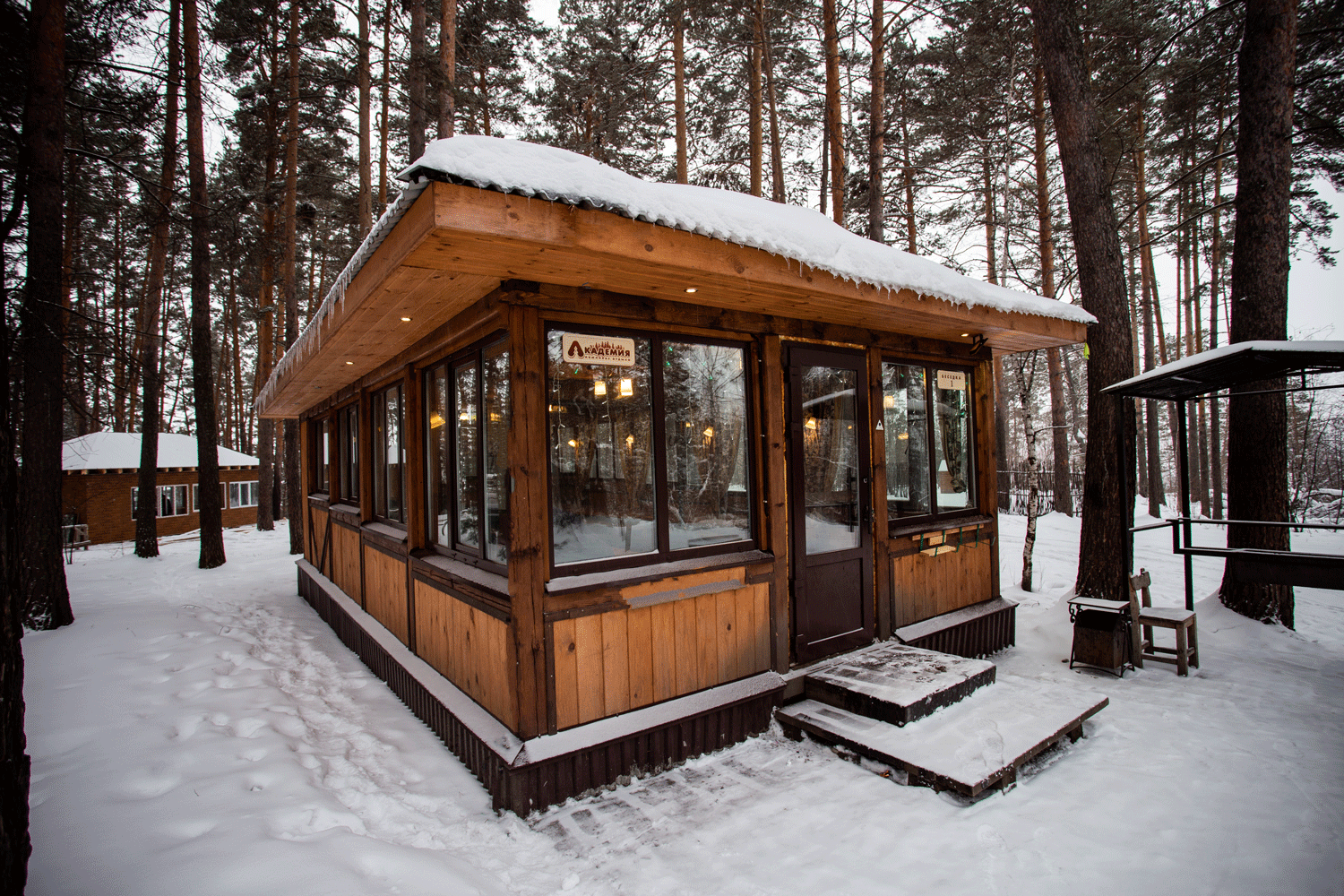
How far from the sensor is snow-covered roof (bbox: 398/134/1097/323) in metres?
2.20

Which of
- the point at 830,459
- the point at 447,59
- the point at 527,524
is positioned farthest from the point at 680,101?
the point at 527,524

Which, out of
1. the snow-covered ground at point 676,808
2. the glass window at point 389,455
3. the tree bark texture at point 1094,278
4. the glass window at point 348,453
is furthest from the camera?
the glass window at point 348,453

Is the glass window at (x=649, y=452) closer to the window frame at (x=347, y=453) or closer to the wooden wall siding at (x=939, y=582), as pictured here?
the wooden wall siding at (x=939, y=582)

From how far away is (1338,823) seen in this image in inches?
100

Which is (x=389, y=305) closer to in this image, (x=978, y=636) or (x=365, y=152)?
(x=978, y=636)

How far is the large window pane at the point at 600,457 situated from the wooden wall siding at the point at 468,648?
2.05 feet

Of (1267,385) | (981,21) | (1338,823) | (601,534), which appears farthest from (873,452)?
(981,21)

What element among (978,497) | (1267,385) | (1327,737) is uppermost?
(1267,385)

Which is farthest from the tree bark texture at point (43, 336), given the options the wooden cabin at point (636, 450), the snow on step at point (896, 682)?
the snow on step at point (896, 682)

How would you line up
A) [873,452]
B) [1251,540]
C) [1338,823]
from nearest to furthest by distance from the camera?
[1338,823], [873,452], [1251,540]

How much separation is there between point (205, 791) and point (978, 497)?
5843mm

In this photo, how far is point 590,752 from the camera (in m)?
3.04

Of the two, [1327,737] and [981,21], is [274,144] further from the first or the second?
[1327,737]

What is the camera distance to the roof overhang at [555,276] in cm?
225
